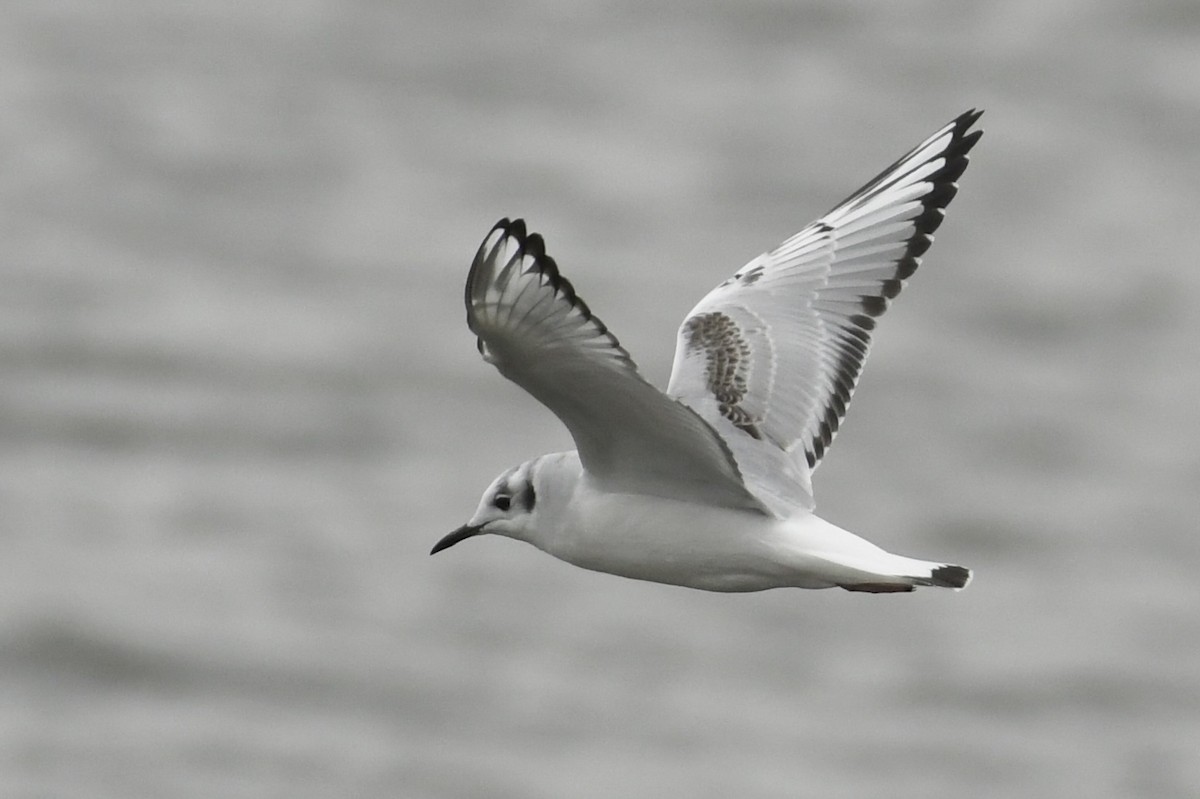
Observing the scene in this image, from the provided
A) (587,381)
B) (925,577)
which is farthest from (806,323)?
(587,381)

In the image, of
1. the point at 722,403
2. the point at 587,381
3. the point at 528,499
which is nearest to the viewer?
the point at 587,381

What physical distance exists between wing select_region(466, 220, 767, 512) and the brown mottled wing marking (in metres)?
0.75

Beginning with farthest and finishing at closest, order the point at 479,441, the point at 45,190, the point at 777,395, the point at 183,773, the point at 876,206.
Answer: the point at 45,190, the point at 479,441, the point at 183,773, the point at 876,206, the point at 777,395

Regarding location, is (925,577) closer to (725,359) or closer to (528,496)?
(528,496)

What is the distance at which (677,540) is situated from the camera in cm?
791

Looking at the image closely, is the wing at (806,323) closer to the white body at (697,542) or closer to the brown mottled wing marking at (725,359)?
the brown mottled wing marking at (725,359)

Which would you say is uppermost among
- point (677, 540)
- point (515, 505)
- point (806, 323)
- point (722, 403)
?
point (806, 323)

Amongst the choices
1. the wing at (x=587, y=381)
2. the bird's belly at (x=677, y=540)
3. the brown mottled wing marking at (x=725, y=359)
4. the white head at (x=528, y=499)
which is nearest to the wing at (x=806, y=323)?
the brown mottled wing marking at (x=725, y=359)

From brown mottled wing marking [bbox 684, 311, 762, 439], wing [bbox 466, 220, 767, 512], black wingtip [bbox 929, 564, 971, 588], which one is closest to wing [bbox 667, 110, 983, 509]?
brown mottled wing marking [bbox 684, 311, 762, 439]

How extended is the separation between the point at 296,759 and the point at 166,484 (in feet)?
13.5

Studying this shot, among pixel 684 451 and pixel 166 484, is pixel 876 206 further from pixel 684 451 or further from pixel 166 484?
pixel 166 484

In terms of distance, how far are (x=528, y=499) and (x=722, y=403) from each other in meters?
0.91

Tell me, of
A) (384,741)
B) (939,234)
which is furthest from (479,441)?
(939,234)

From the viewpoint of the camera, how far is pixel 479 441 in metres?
24.5
